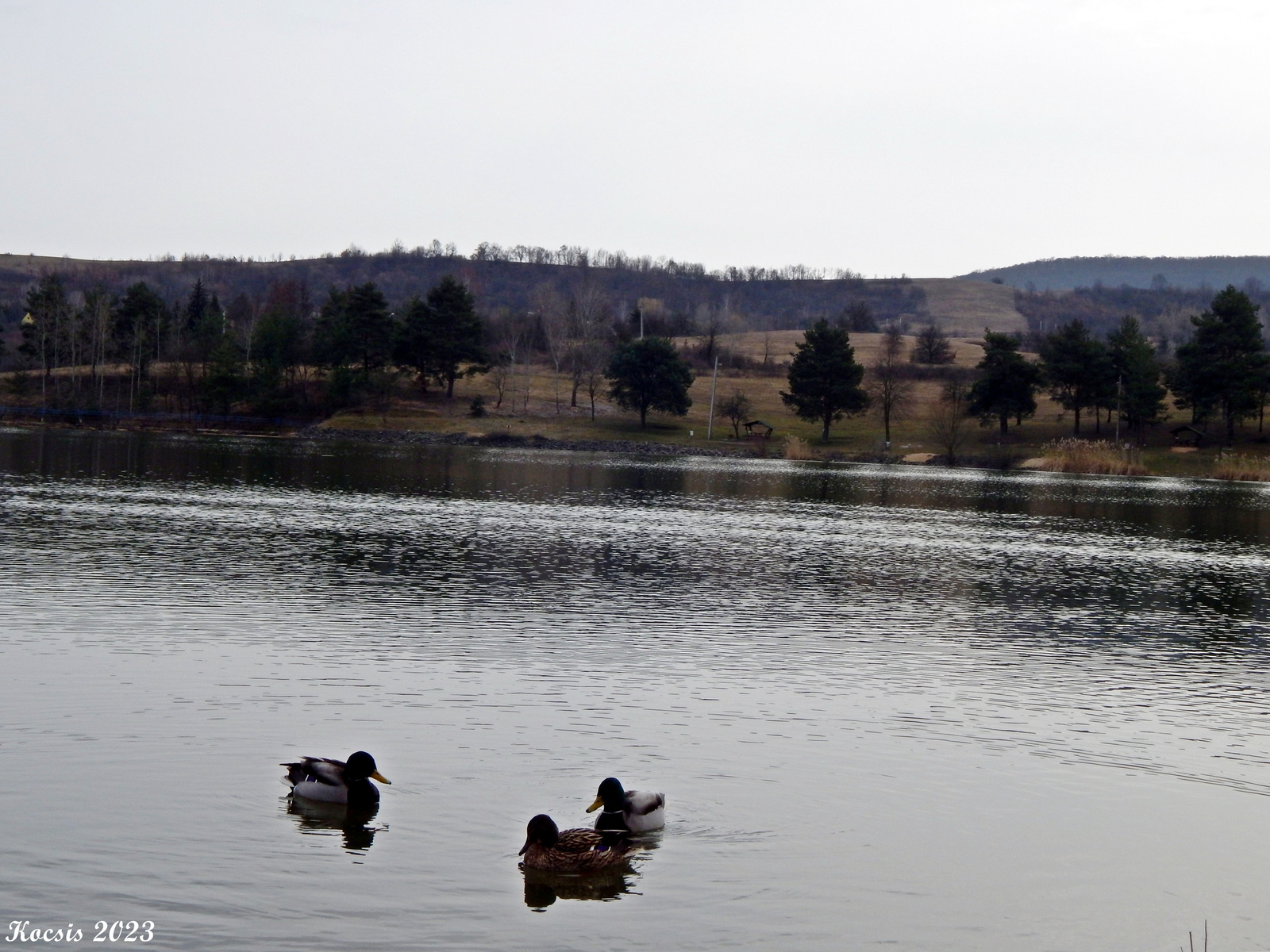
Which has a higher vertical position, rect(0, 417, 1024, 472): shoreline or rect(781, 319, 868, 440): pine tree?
rect(781, 319, 868, 440): pine tree

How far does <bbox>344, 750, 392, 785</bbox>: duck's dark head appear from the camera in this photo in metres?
14.1

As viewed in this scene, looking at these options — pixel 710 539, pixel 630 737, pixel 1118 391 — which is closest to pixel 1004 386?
pixel 1118 391

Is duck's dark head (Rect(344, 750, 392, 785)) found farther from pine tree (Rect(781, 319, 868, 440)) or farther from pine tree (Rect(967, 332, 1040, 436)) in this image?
pine tree (Rect(967, 332, 1040, 436))

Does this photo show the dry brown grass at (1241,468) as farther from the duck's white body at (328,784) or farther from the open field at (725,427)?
the duck's white body at (328,784)

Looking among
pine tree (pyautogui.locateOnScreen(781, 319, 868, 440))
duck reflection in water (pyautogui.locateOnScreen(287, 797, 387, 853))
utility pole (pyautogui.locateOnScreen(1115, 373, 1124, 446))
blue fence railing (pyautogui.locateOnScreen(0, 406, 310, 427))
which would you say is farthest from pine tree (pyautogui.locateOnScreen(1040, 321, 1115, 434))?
duck reflection in water (pyautogui.locateOnScreen(287, 797, 387, 853))

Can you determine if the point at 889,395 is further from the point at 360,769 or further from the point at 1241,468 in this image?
the point at 360,769

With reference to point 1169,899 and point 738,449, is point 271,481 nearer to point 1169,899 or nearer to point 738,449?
point 1169,899

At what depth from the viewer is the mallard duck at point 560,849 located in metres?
12.6

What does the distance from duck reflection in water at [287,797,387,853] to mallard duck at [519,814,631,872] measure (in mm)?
1910

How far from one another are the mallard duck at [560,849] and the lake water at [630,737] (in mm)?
196

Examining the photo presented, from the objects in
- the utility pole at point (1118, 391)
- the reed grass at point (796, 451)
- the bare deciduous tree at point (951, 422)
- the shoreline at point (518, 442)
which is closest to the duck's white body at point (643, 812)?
the shoreline at point (518, 442)

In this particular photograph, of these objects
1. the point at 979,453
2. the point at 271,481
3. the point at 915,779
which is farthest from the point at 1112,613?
the point at 979,453

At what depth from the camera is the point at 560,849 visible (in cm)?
1258

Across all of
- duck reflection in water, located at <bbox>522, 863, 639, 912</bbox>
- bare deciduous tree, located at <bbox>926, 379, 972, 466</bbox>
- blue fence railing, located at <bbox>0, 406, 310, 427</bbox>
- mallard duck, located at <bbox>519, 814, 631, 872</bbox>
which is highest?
bare deciduous tree, located at <bbox>926, 379, 972, 466</bbox>
